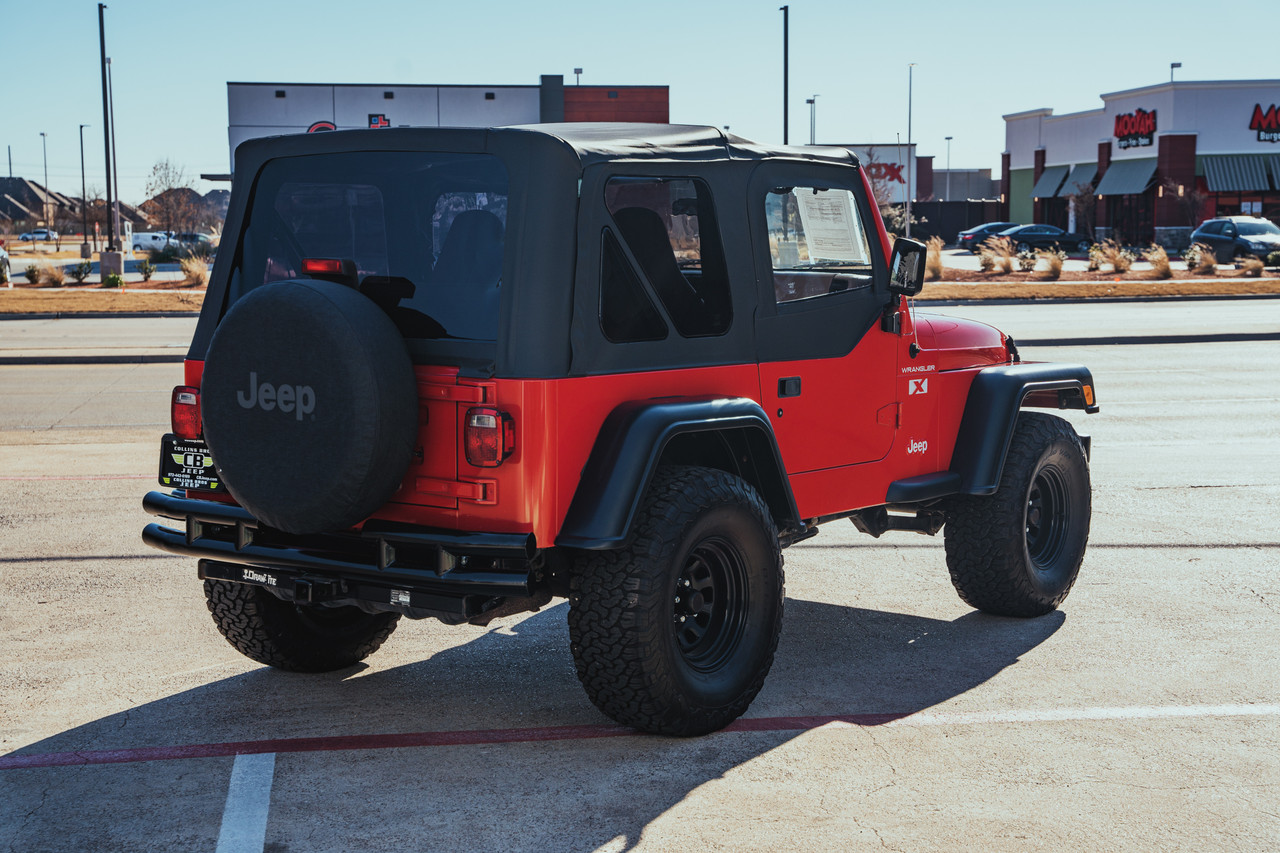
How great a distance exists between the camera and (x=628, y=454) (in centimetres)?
443

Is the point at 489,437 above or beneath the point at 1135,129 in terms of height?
beneath

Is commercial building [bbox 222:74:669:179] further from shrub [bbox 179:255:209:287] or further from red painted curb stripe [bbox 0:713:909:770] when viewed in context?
red painted curb stripe [bbox 0:713:909:770]

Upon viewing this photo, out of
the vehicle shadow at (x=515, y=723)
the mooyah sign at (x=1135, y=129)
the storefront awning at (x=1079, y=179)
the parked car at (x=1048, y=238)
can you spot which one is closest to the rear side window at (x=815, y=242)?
the vehicle shadow at (x=515, y=723)

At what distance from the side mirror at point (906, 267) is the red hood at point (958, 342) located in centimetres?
35

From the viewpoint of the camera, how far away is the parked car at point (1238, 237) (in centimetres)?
4550

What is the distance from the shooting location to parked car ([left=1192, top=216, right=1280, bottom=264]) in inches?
1791

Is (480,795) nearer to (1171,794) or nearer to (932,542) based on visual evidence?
(1171,794)

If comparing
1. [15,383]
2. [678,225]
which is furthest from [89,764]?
[15,383]

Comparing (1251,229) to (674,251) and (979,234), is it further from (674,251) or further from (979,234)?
(674,251)

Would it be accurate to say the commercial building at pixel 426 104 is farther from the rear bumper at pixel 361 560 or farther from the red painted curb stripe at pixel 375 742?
the red painted curb stripe at pixel 375 742

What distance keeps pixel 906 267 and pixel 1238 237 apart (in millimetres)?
45579

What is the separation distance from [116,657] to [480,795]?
2363mm

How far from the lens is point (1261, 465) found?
35.0 ft

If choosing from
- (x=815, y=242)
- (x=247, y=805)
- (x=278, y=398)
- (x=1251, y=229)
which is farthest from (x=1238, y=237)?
(x=247, y=805)
